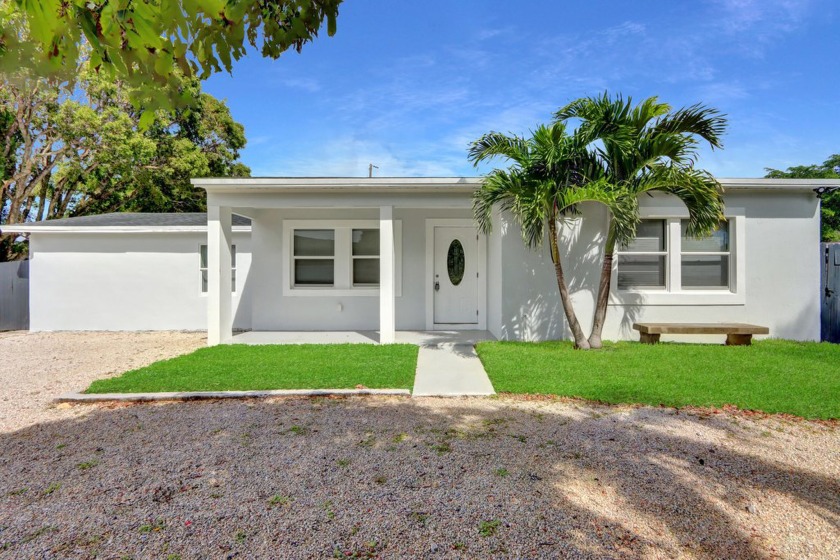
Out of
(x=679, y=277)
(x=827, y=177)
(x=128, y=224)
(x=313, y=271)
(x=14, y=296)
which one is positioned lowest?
(x=14, y=296)

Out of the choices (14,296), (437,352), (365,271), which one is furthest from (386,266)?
(14,296)

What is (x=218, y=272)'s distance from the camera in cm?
798

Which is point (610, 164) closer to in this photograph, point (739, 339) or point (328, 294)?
point (739, 339)

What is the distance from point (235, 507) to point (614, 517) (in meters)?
2.32

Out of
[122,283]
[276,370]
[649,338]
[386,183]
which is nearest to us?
[276,370]

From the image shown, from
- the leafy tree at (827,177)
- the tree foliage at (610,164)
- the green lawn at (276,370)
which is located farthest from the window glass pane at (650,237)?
the leafy tree at (827,177)

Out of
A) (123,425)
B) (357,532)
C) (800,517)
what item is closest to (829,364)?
(800,517)

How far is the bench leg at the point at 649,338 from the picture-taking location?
7.83 meters

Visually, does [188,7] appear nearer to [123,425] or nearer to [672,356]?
Result: [123,425]

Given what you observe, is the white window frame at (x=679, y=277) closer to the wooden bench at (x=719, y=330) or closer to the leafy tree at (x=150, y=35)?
the wooden bench at (x=719, y=330)

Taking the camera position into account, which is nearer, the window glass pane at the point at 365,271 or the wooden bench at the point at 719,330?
the wooden bench at the point at 719,330

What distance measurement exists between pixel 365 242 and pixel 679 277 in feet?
20.8

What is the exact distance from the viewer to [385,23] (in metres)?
6.91

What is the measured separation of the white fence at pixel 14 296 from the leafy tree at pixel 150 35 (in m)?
12.0
